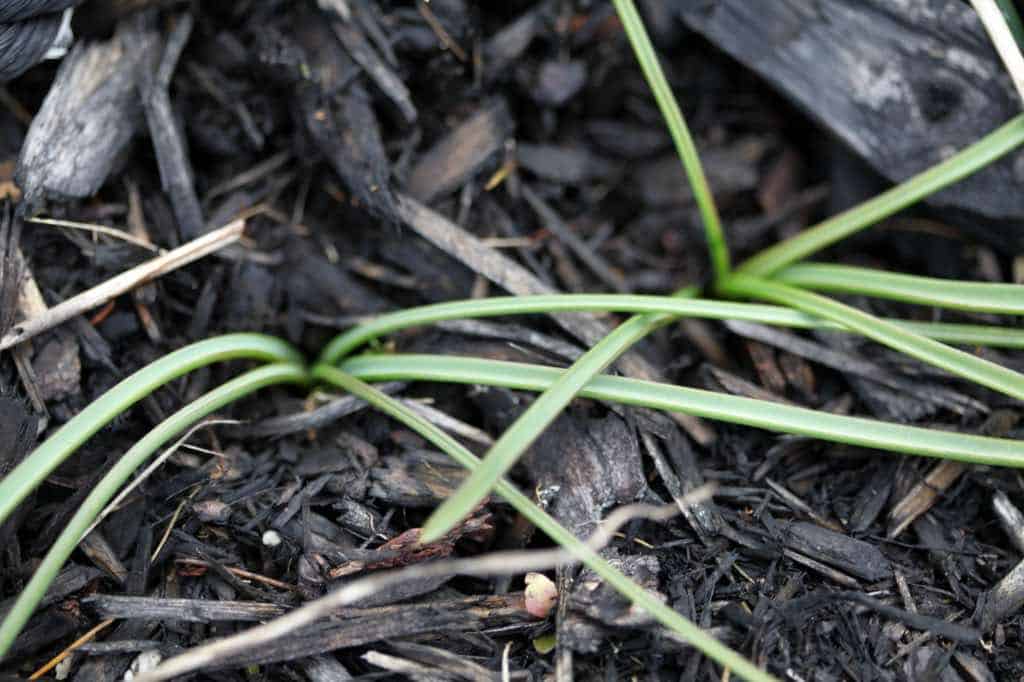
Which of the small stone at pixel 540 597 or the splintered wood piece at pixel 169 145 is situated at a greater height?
the splintered wood piece at pixel 169 145

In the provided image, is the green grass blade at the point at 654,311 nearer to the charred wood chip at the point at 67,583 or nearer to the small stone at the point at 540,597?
the small stone at the point at 540,597

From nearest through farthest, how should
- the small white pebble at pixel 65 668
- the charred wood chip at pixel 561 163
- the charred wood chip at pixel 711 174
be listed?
1. the small white pebble at pixel 65 668
2. the charred wood chip at pixel 561 163
3. the charred wood chip at pixel 711 174

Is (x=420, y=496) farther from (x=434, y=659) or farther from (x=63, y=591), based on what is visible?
(x=63, y=591)

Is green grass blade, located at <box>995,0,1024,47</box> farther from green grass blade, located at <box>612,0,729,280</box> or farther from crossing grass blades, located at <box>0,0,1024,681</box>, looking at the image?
green grass blade, located at <box>612,0,729,280</box>

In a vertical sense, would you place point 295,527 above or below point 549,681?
above

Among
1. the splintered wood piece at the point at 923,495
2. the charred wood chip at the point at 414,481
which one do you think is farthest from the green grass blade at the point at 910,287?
the charred wood chip at the point at 414,481

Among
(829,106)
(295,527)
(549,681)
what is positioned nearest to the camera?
(549,681)

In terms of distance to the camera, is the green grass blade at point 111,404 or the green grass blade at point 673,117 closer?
the green grass blade at point 111,404

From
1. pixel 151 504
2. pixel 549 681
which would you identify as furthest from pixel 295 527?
pixel 549 681

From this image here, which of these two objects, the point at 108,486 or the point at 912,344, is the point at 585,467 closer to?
the point at 912,344
